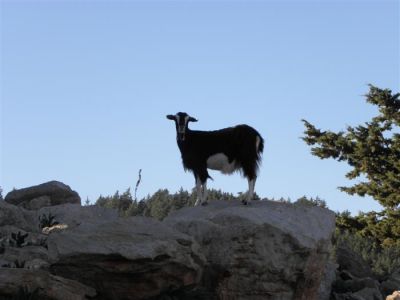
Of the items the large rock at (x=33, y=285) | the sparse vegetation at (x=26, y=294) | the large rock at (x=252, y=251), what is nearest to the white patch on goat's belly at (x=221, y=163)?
the large rock at (x=252, y=251)

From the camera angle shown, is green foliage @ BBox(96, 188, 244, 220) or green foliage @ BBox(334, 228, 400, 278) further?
green foliage @ BBox(96, 188, 244, 220)

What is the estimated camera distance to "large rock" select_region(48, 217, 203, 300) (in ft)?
42.2

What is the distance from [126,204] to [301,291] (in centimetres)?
2085

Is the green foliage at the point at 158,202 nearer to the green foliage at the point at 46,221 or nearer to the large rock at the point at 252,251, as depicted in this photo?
the green foliage at the point at 46,221

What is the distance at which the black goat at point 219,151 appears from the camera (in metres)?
16.6

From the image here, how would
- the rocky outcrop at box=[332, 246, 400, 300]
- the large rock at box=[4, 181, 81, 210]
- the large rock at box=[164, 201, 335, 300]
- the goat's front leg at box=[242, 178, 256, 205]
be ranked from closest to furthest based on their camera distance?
1. the large rock at box=[164, 201, 335, 300]
2. the goat's front leg at box=[242, 178, 256, 205]
3. the rocky outcrop at box=[332, 246, 400, 300]
4. the large rock at box=[4, 181, 81, 210]

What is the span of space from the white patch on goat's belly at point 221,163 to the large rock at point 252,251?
181 centimetres

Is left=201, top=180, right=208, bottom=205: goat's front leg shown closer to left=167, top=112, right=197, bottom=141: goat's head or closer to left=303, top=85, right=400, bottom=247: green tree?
left=167, top=112, right=197, bottom=141: goat's head

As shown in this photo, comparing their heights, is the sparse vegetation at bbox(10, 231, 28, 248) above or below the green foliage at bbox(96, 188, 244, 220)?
below

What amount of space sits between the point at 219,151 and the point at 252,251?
10.8 ft

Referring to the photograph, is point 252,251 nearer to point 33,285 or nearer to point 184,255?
point 184,255

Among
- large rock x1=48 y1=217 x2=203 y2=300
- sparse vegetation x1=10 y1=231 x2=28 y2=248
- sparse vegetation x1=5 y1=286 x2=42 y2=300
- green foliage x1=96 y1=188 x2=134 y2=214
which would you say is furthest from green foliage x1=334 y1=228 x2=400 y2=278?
sparse vegetation x1=5 y1=286 x2=42 y2=300

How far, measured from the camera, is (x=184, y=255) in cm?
1332

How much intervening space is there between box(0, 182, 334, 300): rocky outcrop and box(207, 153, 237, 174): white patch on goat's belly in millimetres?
900
